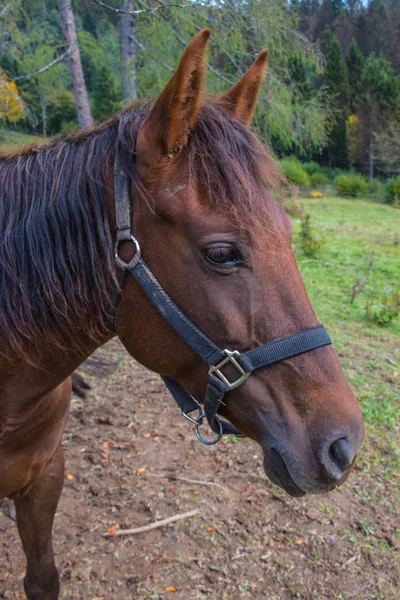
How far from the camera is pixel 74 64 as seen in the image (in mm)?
6805

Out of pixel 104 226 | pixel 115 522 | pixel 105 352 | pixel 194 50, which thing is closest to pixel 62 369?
pixel 104 226

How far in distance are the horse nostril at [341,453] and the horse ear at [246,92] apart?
3.68 ft

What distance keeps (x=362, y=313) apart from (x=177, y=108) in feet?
19.6

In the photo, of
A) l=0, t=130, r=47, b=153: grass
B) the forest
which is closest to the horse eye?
l=0, t=130, r=47, b=153: grass

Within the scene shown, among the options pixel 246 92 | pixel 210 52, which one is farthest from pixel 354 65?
pixel 246 92

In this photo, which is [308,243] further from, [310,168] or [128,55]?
[310,168]

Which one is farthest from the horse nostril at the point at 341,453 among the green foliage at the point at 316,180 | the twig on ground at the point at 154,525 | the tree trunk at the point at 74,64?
the green foliage at the point at 316,180

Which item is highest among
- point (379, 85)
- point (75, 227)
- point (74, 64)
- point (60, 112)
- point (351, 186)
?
point (74, 64)

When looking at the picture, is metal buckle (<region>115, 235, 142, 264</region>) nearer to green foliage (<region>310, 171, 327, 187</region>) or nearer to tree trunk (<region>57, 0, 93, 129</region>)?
tree trunk (<region>57, 0, 93, 129</region>)

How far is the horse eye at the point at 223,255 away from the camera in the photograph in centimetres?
132

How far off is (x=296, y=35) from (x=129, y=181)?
289 inches

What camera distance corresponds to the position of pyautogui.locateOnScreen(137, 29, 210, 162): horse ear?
1245mm

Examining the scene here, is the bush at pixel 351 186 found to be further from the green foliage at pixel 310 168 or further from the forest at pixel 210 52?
the forest at pixel 210 52

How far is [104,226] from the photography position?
1.43m
